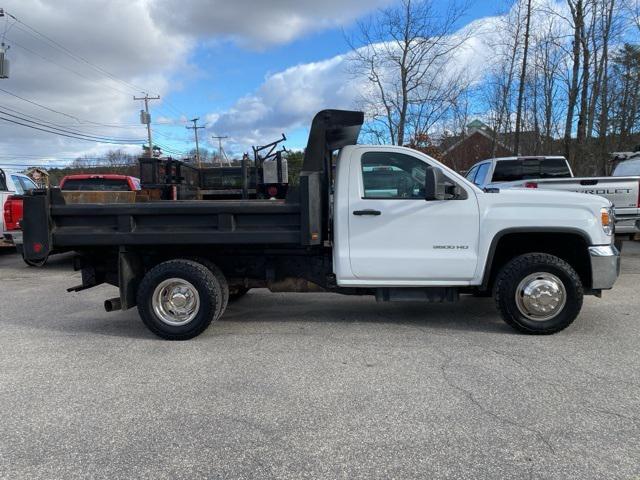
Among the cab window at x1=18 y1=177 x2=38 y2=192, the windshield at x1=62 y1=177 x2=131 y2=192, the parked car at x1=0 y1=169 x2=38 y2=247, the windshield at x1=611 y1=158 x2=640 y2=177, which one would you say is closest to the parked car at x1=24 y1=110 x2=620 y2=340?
the parked car at x1=0 y1=169 x2=38 y2=247

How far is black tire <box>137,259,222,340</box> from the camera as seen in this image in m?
5.41

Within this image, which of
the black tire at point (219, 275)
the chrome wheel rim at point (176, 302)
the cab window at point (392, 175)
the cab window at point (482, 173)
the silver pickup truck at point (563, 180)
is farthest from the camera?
the cab window at point (482, 173)

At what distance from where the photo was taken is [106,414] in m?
3.70

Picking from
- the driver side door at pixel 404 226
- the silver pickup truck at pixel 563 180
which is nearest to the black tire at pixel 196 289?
the driver side door at pixel 404 226

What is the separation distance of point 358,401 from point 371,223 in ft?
6.86

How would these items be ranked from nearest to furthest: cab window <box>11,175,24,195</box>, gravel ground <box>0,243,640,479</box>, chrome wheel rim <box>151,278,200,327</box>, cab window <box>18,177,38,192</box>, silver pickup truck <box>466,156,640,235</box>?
gravel ground <box>0,243,640,479</box>, chrome wheel rim <box>151,278,200,327</box>, silver pickup truck <box>466,156,640,235</box>, cab window <box>11,175,24,195</box>, cab window <box>18,177,38,192</box>

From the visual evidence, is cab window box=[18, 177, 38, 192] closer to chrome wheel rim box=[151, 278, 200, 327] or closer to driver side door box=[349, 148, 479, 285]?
chrome wheel rim box=[151, 278, 200, 327]

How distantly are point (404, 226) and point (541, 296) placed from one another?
1.61 metres

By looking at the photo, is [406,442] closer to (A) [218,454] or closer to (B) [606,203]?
(A) [218,454]

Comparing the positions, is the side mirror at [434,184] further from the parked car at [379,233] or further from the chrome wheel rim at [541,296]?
the chrome wheel rim at [541,296]

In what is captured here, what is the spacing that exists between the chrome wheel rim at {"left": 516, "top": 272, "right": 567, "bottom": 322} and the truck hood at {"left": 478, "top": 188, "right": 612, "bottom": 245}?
534mm

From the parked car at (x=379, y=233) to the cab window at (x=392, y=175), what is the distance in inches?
0.4

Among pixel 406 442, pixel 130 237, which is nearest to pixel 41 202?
pixel 130 237

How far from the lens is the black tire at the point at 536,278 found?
5.27m
